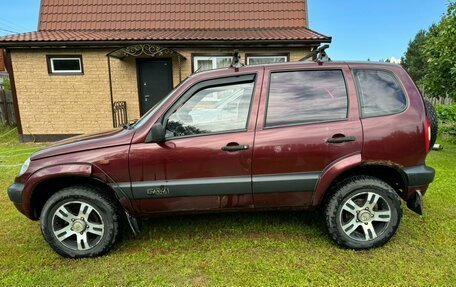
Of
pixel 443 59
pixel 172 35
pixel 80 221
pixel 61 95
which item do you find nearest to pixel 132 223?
pixel 80 221

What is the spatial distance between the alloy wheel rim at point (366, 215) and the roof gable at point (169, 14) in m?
8.42

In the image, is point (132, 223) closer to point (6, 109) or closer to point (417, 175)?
point (417, 175)

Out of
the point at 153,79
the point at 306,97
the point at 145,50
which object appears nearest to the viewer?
the point at 306,97

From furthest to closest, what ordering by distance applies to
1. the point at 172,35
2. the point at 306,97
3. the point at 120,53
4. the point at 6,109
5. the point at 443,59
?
the point at 6,109 < the point at 172,35 < the point at 120,53 < the point at 443,59 < the point at 306,97

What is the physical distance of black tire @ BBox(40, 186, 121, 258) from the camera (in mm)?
2965

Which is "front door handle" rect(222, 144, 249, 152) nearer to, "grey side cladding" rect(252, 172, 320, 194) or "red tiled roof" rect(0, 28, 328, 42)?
"grey side cladding" rect(252, 172, 320, 194)

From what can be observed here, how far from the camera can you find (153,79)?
9.72 metres

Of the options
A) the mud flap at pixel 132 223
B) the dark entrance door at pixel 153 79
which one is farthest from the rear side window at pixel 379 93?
the dark entrance door at pixel 153 79

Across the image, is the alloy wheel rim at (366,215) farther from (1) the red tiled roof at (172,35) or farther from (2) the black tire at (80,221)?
(1) the red tiled roof at (172,35)

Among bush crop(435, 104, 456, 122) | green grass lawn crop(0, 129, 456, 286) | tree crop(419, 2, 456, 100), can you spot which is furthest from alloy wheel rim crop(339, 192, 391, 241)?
bush crop(435, 104, 456, 122)

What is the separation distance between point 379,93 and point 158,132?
84.5 inches

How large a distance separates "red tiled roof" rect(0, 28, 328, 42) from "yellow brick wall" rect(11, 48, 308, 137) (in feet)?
1.26

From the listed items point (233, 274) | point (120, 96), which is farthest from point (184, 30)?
point (233, 274)

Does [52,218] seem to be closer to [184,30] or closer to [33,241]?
[33,241]
